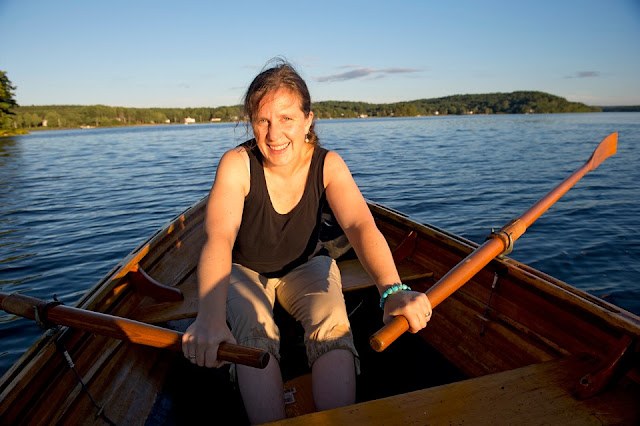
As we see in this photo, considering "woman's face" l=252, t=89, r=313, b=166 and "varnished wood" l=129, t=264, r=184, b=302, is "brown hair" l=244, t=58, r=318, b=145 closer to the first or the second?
"woman's face" l=252, t=89, r=313, b=166

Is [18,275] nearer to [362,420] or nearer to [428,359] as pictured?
[428,359]

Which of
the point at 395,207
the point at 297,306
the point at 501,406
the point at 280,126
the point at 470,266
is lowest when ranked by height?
the point at 395,207

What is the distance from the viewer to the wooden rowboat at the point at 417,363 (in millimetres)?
1593

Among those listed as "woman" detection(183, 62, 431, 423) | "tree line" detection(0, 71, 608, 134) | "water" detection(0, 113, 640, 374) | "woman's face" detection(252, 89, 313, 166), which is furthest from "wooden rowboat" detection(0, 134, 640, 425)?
"tree line" detection(0, 71, 608, 134)

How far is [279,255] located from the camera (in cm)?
225

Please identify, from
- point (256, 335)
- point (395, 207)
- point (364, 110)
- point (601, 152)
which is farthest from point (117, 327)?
point (364, 110)

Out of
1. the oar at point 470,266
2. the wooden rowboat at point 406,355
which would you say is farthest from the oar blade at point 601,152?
the oar at point 470,266

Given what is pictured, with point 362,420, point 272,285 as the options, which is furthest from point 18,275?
point 362,420

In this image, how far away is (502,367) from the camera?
2.44m

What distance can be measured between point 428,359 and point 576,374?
111 cm

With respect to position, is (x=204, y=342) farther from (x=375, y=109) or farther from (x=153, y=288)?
(x=375, y=109)

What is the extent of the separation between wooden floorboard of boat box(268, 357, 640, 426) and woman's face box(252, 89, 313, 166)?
122 cm

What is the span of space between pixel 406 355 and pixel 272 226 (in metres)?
1.38

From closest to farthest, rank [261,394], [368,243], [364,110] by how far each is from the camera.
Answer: [261,394]
[368,243]
[364,110]
